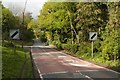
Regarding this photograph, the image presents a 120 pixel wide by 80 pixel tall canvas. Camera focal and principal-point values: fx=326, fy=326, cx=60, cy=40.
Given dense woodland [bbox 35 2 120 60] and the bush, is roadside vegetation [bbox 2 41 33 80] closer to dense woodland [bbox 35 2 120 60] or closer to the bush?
dense woodland [bbox 35 2 120 60]

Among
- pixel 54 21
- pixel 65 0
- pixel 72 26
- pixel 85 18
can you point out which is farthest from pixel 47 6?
pixel 85 18

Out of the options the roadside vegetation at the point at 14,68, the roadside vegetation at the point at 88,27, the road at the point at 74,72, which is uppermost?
the roadside vegetation at the point at 88,27

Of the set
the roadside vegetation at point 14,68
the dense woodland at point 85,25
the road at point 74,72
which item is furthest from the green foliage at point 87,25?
the roadside vegetation at point 14,68

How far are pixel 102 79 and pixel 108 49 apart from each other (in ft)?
47.0

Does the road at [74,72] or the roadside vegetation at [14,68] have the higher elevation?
the roadside vegetation at [14,68]

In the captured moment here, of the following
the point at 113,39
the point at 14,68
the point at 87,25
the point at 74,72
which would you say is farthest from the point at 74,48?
the point at 14,68

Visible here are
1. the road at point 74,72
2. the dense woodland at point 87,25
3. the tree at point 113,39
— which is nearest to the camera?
the road at point 74,72

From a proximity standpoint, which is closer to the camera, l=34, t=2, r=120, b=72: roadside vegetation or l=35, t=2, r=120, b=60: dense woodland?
l=34, t=2, r=120, b=72: roadside vegetation

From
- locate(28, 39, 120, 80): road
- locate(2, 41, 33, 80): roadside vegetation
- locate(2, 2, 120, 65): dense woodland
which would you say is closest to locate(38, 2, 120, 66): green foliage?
locate(2, 2, 120, 65): dense woodland

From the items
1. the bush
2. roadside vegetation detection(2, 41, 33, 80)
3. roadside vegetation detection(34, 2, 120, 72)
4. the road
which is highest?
roadside vegetation detection(34, 2, 120, 72)

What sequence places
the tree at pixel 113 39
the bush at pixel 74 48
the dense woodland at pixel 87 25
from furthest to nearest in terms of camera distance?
the bush at pixel 74 48 < the dense woodland at pixel 87 25 < the tree at pixel 113 39

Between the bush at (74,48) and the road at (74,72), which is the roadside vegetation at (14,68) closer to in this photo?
the road at (74,72)

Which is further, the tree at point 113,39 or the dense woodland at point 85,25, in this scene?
the dense woodland at point 85,25

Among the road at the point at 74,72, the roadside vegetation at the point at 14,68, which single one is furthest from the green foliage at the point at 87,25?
the roadside vegetation at the point at 14,68
